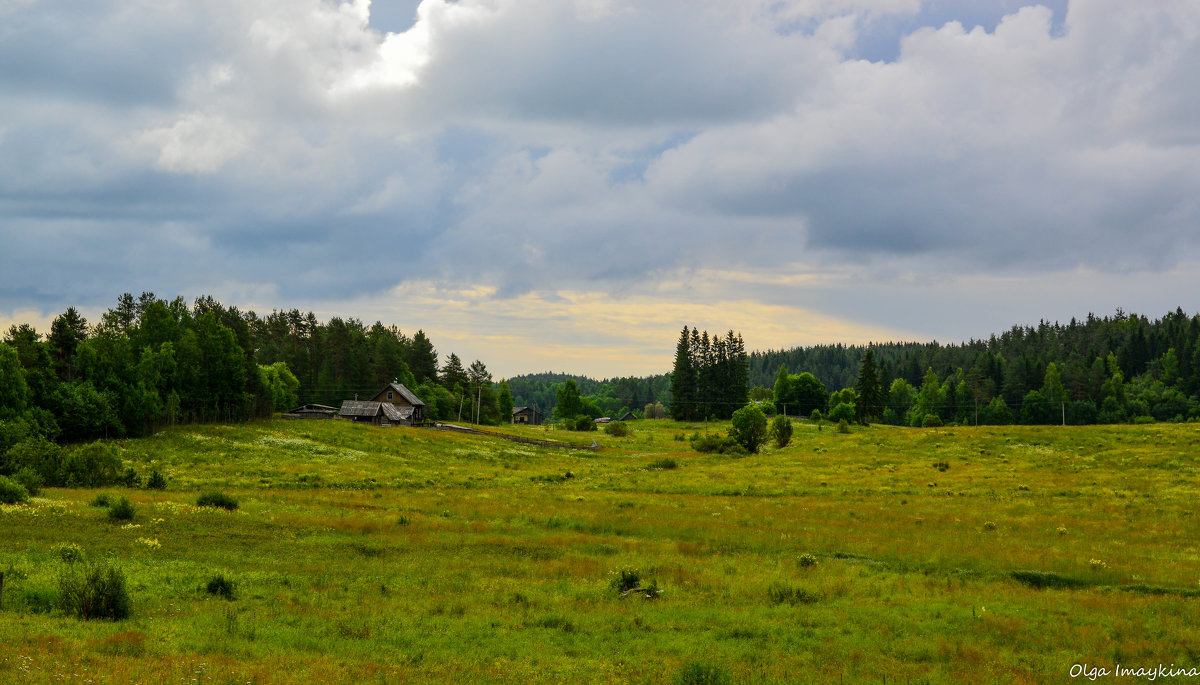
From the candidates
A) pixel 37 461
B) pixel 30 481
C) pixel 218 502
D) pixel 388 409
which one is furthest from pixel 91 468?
pixel 388 409

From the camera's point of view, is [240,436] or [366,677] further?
[240,436]

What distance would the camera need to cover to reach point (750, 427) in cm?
10331

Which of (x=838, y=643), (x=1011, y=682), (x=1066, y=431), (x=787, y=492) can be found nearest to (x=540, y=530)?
(x=838, y=643)

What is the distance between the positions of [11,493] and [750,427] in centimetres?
8610

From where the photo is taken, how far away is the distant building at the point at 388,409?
4998 inches

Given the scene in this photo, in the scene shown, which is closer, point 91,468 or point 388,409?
point 91,468

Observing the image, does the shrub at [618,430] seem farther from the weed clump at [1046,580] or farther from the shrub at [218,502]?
the weed clump at [1046,580]

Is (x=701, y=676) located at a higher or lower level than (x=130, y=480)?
higher

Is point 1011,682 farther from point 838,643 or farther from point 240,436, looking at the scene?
point 240,436

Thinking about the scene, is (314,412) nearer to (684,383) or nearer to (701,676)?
(684,383)

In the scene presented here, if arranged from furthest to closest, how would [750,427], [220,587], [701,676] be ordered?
[750,427]
[220,587]
[701,676]

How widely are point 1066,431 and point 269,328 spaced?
17621 centimetres

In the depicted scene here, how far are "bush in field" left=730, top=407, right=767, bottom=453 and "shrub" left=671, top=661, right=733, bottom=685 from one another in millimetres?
89637

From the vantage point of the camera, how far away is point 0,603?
663 inches
